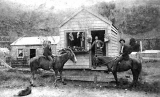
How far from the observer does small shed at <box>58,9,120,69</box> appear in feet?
36.4

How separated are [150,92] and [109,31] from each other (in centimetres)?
481

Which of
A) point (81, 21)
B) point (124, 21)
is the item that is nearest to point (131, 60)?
point (81, 21)

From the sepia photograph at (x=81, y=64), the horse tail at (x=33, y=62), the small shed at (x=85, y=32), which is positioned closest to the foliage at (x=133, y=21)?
the sepia photograph at (x=81, y=64)

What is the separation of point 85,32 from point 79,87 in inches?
159

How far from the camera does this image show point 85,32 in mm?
11398

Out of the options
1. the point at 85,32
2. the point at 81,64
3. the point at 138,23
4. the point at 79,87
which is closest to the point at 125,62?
the point at 79,87

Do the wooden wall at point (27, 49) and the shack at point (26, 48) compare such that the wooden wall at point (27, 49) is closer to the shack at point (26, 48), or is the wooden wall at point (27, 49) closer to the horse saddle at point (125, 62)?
the shack at point (26, 48)

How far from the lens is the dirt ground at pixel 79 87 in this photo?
7930mm

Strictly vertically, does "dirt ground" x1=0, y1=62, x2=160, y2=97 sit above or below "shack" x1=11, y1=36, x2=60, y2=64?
below

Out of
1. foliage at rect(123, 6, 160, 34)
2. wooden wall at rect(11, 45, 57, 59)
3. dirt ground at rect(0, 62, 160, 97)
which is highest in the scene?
foliage at rect(123, 6, 160, 34)

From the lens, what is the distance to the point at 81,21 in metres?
11.4

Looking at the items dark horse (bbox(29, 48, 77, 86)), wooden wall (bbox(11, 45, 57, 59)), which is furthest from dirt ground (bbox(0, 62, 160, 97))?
wooden wall (bbox(11, 45, 57, 59))

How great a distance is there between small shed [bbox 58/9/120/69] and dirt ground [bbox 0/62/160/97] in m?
1.05

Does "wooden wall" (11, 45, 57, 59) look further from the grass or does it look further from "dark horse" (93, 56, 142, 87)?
"dark horse" (93, 56, 142, 87)
